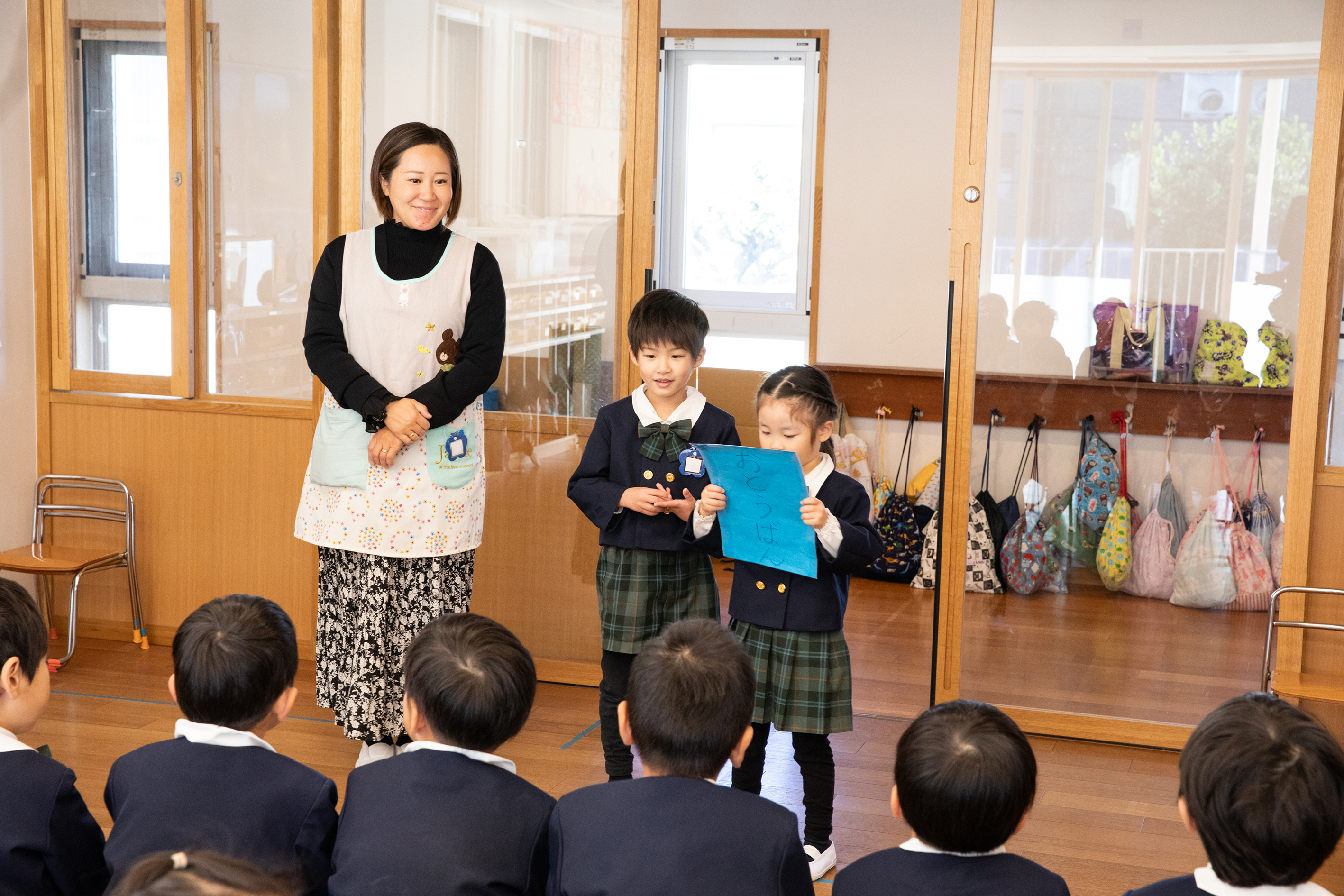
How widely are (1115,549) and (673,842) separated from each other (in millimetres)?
2186

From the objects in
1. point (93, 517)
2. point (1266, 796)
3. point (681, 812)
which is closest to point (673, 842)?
point (681, 812)

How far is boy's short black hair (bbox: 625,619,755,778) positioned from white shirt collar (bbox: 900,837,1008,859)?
0.88 ft

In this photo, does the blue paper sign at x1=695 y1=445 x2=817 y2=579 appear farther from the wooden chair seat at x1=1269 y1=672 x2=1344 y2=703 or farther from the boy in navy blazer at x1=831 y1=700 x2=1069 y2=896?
the wooden chair seat at x1=1269 y1=672 x2=1344 y2=703

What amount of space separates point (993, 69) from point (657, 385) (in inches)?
53.0

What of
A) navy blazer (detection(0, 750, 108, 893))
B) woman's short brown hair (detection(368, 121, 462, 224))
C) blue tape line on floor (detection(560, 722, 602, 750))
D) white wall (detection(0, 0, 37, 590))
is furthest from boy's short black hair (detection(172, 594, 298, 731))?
white wall (detection(0, 0, 37, 590))

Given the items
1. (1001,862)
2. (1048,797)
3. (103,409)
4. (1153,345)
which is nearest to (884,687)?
(1048,797)

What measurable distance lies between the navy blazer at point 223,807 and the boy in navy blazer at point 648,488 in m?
1.06

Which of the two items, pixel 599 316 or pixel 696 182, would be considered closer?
pixel 599 316

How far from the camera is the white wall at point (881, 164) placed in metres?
5.43

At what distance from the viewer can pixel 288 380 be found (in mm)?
3721

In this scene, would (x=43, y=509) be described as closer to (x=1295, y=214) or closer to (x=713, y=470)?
(x=713, y=470)

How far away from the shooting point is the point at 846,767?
9.93ft

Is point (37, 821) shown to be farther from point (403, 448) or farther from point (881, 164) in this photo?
point (881, 164)

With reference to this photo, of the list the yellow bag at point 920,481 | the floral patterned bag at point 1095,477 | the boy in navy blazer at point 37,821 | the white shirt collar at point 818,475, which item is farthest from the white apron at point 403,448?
the yellow bag at point 920,481
